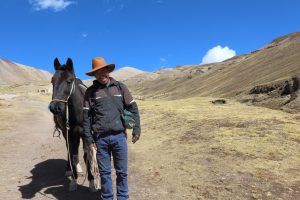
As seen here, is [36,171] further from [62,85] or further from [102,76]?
[102,76]

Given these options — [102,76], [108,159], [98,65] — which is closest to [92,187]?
[108,159]

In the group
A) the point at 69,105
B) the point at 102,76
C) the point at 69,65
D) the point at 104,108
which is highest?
the point at 69,65

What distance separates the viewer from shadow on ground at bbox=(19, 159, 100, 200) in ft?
31.1

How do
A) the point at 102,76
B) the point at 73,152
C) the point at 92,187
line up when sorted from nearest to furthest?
the point at 102,76 → the point at 92,187 → the point at 73,152

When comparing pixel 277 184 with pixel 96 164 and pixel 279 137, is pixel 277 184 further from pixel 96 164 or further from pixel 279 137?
pixel 279 137

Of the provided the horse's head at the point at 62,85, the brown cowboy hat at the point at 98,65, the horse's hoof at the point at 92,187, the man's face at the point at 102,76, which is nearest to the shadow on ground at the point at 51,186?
the horse's hoof at the point at 92,187

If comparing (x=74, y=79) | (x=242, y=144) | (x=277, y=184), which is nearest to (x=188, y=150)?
(x=242, y=144)

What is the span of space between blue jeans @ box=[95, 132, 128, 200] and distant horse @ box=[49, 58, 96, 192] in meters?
1.91

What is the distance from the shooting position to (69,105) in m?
9.41

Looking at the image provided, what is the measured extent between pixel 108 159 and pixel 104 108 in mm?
970

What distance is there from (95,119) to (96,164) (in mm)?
994

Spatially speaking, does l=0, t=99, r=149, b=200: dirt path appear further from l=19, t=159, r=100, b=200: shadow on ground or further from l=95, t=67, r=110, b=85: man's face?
l=95, t=67, r=110, b=85: man's face

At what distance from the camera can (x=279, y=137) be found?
1512 cm

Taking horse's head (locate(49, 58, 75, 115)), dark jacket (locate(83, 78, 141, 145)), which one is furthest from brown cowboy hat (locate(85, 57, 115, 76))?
horse's head (locate(49, 58, 75, 115))
